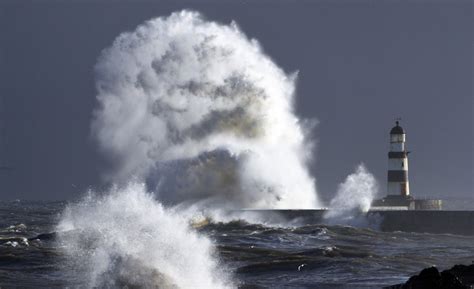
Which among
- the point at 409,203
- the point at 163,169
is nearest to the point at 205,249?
the point at 409,203

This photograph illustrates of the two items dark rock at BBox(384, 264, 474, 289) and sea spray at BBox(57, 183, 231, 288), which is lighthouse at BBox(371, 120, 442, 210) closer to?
sea spray at BBox(57, 183, 231, 288)

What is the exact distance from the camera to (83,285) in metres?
21.8

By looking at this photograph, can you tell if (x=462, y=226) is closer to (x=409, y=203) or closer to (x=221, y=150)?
(x=409, y=203)

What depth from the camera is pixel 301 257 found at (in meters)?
30.3

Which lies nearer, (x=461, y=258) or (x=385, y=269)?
(x=385, y=269)

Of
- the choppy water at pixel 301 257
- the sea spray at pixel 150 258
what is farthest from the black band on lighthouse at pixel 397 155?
the sea spray at pixel 150 258

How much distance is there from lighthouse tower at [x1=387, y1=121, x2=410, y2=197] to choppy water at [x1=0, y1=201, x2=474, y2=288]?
5.62 meters

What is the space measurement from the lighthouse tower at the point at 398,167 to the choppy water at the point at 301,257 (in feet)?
18.4

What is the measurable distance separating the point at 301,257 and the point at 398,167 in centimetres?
2164

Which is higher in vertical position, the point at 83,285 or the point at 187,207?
the point at 187,207

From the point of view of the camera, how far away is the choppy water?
81.0 ft

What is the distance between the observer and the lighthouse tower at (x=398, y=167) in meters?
50.7

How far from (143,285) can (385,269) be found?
33.1 ft

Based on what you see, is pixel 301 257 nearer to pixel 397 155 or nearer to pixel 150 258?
pixel 150 258
